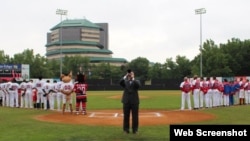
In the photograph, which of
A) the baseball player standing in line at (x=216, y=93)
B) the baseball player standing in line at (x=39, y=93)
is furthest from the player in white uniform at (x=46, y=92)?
the baseball player standing in line at (x=216, y=93)

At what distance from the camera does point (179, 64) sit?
3878 inches

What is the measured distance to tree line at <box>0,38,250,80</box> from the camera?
253ft

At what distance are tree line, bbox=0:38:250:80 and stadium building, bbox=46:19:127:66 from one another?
30021mm

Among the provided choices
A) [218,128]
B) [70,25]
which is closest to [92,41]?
[70,25]

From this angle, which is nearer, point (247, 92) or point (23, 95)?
point (23, 95)

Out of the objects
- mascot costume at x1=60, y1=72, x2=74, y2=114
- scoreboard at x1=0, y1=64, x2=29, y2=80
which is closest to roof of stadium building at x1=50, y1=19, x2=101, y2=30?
scoreboard at x1=0, y1=64, x2=29, y2=80

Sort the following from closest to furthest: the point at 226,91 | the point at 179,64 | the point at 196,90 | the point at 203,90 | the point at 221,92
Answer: the point at 196,90 → the point at 203,90 → the point at 221,92 → the point at 226,91 → the point at 179,64

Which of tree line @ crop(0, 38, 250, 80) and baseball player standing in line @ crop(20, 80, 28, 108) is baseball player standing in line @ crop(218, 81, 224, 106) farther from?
tree line @ crop(0, 38, 250, 80)

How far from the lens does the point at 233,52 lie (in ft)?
265

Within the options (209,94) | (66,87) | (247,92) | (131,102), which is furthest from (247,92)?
(131,102)

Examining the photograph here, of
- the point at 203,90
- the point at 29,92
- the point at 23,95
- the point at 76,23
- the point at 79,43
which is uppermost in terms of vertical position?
the point at 76,23

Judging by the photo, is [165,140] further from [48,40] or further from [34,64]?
[48,40]

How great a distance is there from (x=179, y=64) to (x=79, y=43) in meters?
61.9

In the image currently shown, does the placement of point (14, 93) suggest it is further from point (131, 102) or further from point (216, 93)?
point (131, 102)
